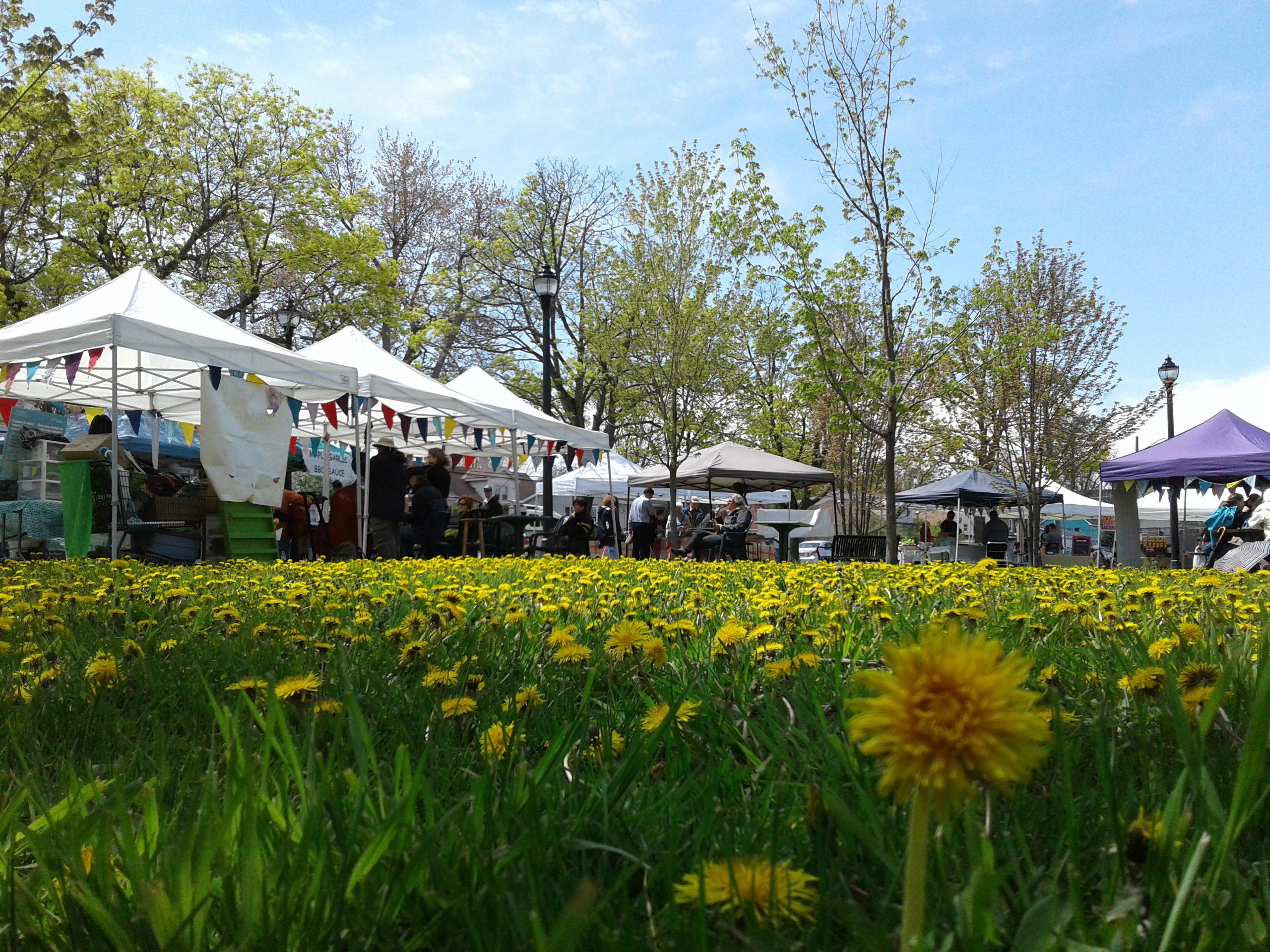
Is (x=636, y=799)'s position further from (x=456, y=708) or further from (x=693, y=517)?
(x=693, y=517)

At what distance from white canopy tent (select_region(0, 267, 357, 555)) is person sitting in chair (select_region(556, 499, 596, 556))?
188 inches

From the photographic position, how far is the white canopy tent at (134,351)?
9.20 metres

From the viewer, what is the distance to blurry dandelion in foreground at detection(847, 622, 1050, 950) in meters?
0.51

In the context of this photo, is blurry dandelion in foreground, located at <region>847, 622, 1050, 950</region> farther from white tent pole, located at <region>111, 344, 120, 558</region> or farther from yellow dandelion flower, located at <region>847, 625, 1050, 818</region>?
white tent pole, located at <region>111, 344, 120, 558</region>

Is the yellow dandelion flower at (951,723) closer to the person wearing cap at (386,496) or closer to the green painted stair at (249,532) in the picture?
the green painted stair at (249,532)

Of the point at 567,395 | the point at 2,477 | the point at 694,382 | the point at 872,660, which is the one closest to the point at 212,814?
the point at 872,660

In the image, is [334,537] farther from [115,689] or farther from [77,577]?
[115,689]

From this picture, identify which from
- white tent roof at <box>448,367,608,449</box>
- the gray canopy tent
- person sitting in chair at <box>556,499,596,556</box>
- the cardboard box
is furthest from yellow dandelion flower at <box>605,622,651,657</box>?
the gray canopy tent

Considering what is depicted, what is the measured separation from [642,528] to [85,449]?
36.7 ft

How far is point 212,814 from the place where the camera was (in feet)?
3.14

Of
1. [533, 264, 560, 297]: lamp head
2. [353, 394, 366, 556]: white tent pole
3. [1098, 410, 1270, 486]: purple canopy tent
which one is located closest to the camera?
[353, 394, 366, 556]: white tent pole

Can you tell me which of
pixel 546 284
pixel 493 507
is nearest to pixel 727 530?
pixel 493 507

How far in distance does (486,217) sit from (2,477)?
25.1 m

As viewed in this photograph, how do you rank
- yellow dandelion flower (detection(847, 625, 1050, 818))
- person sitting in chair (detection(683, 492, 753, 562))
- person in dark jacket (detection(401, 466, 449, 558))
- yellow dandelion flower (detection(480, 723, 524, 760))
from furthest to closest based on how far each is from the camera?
person sitting in chair (detection(683, 492, 753, 562)), person in dark jacket (detection(401, 466, 449, 558)), yellow dandelion flower (detection(480, 723, 524, 760)), yellow dandelion flower (detection(847, 625, 1050, 818))
